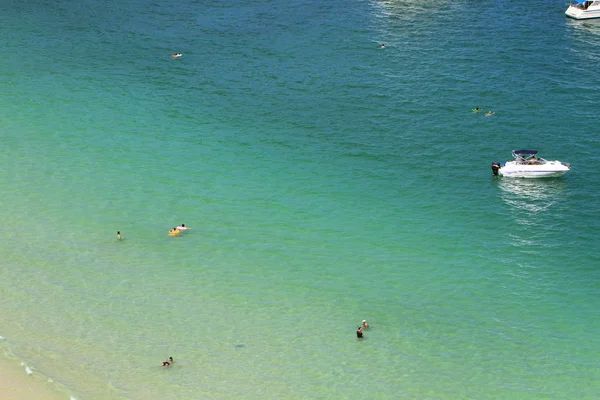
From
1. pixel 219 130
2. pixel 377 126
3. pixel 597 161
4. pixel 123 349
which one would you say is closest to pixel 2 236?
pixel 123 349

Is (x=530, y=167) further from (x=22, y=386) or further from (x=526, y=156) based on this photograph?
(x=22, y=386)

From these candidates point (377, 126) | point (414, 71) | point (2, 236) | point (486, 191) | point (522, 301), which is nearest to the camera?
point (522, 301)

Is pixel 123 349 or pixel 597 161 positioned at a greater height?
pixel 597 161

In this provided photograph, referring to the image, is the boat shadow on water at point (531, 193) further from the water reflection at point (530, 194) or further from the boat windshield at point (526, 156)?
the boat windshield at point (526, 156)

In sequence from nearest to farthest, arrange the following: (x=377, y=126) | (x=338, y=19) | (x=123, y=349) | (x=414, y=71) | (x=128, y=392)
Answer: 1. (x=128, y=392)
2. (x=123, y=349)
3. (x=377, y=126)
4. (x=414, y=71)
5. (x=338, y=19)

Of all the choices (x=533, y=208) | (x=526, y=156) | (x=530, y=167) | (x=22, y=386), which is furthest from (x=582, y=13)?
(x=22, y=386)

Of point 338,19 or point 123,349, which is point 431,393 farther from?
point 338,19

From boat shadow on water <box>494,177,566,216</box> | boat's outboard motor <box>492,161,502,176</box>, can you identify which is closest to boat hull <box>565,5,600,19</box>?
boat shadow on water <box>494,177,566,216</box>
